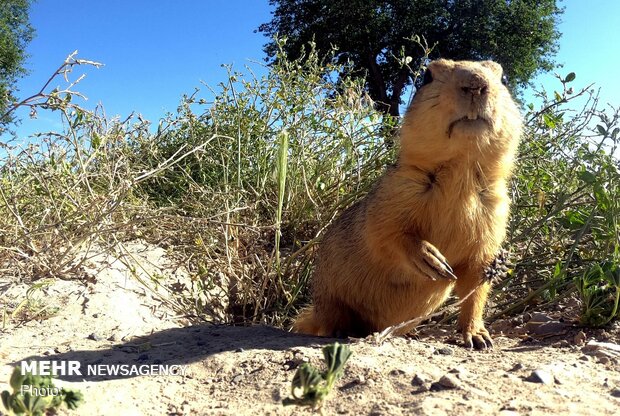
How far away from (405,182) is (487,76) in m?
0.71

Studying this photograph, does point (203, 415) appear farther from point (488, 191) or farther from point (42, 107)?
point (42, 107)

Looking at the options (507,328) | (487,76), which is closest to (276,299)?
(507,328)

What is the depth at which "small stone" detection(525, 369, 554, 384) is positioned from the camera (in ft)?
6.94

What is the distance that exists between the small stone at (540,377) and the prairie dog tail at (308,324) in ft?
5.48

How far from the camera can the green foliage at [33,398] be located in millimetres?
1680

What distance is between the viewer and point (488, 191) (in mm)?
3062

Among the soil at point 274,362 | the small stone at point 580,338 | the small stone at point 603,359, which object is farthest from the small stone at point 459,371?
the small stone at point 580,338

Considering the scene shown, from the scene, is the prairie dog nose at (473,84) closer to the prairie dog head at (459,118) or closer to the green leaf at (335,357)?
the prairie dog head at (459,118)

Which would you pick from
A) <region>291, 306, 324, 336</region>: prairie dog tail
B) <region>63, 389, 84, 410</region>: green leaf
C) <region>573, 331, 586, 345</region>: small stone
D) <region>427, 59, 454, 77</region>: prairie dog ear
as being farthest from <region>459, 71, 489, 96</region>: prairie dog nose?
<region>63, 389, 84, 410</region>: green leaf

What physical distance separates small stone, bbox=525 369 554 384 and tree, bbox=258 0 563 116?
17.3 meters

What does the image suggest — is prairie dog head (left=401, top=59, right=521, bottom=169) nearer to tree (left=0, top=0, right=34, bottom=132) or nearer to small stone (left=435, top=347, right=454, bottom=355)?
small stone (left=435, top=347, right=454, bottom=355)

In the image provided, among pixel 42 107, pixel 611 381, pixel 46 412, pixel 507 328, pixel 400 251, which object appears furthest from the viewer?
pixel 507 328

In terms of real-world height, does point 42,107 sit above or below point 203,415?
above

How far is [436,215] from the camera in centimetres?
302
